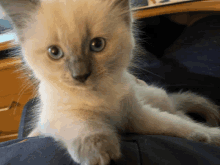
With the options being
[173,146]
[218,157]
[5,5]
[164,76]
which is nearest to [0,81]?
[5,5]

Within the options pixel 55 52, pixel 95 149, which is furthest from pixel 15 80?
pixel 95 149

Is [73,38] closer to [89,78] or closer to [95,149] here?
[89,78]

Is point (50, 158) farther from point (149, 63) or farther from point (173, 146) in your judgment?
point (149, 63)

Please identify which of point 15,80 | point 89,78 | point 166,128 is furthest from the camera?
point 15,80

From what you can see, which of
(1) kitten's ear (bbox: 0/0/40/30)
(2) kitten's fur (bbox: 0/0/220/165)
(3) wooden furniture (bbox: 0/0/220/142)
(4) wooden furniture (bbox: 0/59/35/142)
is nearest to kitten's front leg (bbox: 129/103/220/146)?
(2) kitten's fur (bbox: 0/0/220/165)

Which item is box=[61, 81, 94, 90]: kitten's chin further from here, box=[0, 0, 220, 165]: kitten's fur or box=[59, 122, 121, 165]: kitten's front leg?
box=[59, 122, 121, 165]: kitten's front leg

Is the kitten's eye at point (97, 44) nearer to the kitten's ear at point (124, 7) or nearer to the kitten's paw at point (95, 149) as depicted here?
the kitten's ear at point (124, 7)
